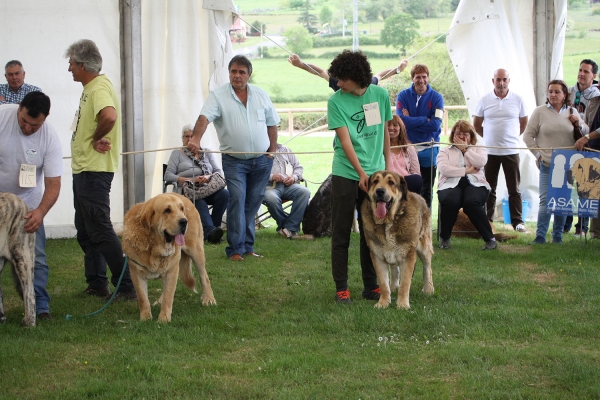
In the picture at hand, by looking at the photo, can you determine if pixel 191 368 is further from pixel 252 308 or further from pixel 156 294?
pixel 156 294

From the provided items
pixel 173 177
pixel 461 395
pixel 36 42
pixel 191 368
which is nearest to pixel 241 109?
pixel 173 177

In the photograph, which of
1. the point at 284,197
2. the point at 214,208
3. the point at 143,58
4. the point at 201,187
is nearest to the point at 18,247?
the point at 201,187

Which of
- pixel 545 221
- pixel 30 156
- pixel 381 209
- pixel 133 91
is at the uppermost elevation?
pixel 133 91

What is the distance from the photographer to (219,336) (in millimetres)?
4895

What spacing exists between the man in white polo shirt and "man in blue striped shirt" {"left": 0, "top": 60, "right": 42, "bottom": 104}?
5.79 m

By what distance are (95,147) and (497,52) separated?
670 cm

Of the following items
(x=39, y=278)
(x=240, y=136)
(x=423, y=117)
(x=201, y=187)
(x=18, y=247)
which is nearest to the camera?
(x=18, y=247)

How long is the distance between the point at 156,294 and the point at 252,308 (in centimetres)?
105

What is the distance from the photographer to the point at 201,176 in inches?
365

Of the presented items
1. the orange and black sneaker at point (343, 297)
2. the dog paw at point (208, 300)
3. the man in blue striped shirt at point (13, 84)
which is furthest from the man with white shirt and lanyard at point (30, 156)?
the man in blue striped shirt at point (13, 84)

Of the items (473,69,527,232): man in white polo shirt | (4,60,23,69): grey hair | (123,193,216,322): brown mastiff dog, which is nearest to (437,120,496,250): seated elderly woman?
(473,69,527,232): man in white polo shirt

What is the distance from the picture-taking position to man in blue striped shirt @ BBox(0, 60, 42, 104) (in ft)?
27.5

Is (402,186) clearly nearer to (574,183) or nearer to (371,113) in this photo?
(371,113)

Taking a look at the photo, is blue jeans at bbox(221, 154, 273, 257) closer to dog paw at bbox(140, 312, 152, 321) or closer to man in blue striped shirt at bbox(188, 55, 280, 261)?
man in blue striped shirt at bbox(188, 55, 280, 261)
